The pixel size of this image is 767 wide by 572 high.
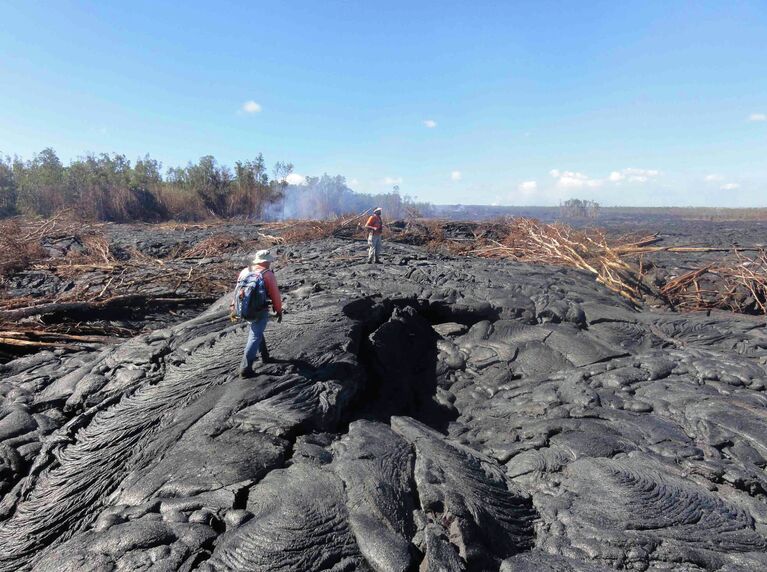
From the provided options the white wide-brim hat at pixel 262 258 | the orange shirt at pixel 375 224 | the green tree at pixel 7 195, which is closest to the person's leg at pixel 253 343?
the white wide-brim hat at pixel 262 258

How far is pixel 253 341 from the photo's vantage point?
3898 mm

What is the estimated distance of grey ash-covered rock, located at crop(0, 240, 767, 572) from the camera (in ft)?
8.32

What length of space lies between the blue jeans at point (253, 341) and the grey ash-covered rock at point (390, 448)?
0.17 m

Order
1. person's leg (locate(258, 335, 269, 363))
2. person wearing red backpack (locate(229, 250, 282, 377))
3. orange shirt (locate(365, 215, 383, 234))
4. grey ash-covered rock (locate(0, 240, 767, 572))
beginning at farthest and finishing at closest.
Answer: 1. orange shirt (locate(365, 215, 383, 234))
2. person's leg (locate(258, 335, 269, 363))
3. person wearing red backpack (locate(229, 250, 282, 377))
4. grey ash-covered rock (locate(0, 240, 767, 572))

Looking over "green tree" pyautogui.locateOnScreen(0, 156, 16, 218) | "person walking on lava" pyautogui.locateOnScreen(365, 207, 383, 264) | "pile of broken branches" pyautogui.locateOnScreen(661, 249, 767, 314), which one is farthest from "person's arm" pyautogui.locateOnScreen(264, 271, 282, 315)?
"green tree" pyautogui.locateOnScreen(0, 156, 16, 218)

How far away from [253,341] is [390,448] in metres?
1.49

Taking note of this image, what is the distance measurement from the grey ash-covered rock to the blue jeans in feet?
0.54

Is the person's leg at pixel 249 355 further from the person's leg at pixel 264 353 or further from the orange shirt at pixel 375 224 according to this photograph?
the orange shirt at pixel 375 224

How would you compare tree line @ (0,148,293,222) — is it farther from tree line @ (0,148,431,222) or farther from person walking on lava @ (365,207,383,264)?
person walking on lava @ (365,207,383,264)

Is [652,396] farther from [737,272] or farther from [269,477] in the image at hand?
[737,272]

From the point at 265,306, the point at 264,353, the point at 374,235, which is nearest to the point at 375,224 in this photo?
the point at 374,235

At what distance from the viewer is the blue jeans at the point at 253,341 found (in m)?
3.85

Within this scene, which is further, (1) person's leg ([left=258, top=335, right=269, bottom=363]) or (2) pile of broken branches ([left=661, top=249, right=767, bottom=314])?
(2) pile of broken branches ([left=661, top=249, right=767, bottom=314])

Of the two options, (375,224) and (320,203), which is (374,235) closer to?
(375,224)
